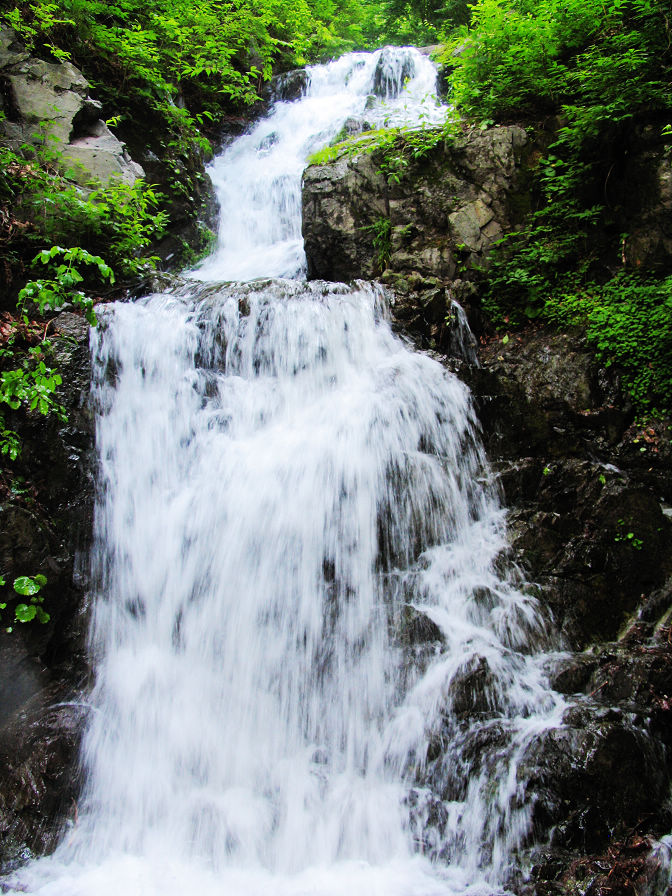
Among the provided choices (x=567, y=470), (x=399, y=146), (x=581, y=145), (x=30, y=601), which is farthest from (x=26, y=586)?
(x=581, y=145)

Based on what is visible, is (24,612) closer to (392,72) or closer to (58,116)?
(58,116)

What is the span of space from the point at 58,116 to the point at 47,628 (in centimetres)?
631

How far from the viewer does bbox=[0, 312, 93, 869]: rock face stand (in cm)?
307

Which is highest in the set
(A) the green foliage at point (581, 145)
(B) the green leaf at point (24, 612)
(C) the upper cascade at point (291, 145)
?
(C) the upper cascade at point (291, 145)

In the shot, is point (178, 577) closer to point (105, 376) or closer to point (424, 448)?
point (105, 376)

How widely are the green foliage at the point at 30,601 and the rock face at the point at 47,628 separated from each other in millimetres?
62

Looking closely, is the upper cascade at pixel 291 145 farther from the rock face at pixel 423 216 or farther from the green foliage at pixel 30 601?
the green foliage at pixel 30 601

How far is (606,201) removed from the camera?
5.18 metres

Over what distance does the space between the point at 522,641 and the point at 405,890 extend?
1.72 metres

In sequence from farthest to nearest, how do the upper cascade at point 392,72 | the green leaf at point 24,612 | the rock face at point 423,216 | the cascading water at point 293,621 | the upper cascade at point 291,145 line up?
1. the upper cascade at point 392,72
2. the upper cascade at point 291,145
3. the rock face at point 423,216
4. the green leaf at point 24,612
5. the cascading water at point 293,621

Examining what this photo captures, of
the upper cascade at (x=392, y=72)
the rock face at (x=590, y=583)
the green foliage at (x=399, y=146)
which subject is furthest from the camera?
the upper cascade at (x=392, y=72)

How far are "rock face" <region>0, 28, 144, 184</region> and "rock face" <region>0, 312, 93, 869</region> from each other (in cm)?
295

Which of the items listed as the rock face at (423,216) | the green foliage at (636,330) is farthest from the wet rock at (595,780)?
the rock face at (423,216)

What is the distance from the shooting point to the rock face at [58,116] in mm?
5801
